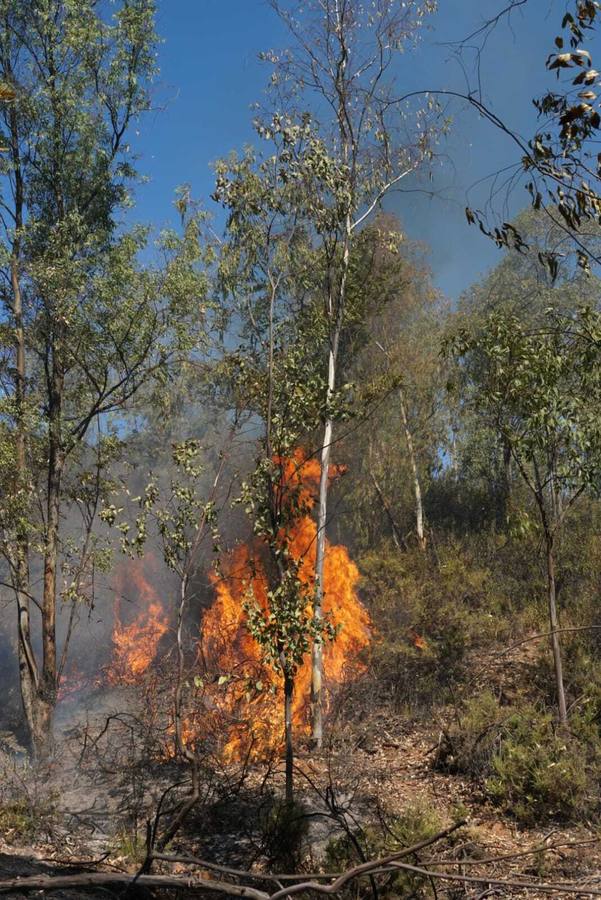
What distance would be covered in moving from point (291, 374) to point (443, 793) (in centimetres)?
700

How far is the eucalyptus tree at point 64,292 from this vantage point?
46.6 feet

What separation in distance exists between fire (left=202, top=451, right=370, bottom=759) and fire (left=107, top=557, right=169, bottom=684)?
11.5ft

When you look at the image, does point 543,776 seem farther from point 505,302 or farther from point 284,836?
point 505,302

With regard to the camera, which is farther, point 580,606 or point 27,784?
point 580,606

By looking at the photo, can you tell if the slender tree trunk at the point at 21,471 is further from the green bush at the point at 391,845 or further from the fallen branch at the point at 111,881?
the fallen branch at the point at 111,881

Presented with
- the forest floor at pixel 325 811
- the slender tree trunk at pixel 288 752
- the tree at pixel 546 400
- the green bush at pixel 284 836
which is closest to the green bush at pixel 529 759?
the forest floor at pixel 325 811

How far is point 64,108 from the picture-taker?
14.9 meters

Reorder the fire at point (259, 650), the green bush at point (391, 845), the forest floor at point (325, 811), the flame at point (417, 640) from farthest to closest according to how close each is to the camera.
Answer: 1. the flame at point (417, 640)
2. the fire at point (259, 650)
3. the forest floor at point (325, 811)
4. the green bush at point (391, 845)

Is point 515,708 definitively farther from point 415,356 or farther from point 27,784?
point 415,356

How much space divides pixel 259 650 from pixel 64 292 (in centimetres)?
892

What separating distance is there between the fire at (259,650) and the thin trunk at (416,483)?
3.65m

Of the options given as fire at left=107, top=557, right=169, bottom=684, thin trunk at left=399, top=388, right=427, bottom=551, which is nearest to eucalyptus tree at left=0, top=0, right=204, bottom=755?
fire at left=107, top=557, right=169, bottom=684

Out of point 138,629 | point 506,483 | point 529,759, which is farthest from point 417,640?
point 138,629

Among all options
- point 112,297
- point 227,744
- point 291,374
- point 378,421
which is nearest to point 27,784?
point 227,744
